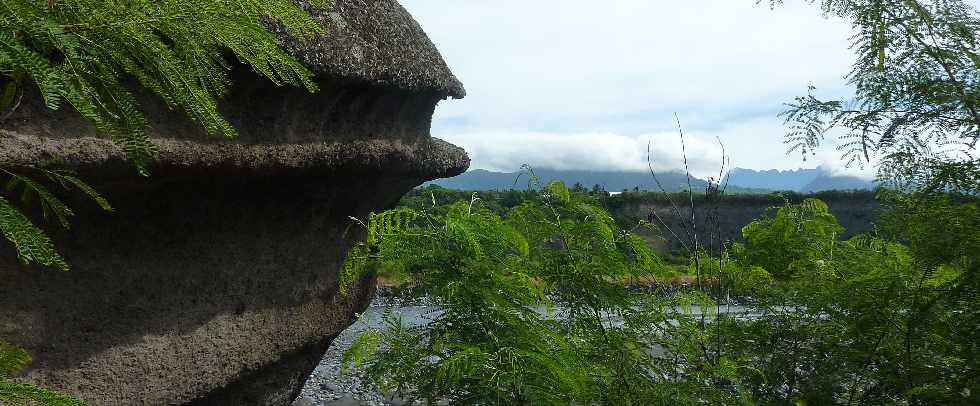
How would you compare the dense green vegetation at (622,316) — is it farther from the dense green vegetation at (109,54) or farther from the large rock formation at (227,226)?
the dense green vegetation at (109,54)

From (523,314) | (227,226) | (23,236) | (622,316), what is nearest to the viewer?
(23,236)

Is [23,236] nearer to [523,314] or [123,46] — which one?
[123,46]

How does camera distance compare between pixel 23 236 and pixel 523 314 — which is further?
pixel 523 314

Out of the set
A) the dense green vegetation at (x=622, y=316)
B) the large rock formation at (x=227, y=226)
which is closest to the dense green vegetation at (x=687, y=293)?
the dense green vegetation at (x=622, y=316)

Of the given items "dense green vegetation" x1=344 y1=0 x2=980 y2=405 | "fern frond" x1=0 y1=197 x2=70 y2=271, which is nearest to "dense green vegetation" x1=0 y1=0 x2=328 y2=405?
"fern frond" x1=0 y1=197 x2=70 y2=271

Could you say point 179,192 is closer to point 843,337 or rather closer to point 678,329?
point 678,329

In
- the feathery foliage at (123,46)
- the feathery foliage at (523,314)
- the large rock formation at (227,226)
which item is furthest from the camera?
the large rock formation at (227,226)

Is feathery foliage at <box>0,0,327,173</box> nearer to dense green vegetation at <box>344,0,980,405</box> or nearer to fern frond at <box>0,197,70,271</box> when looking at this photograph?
fern frond at <box>0,197,70,271</box>

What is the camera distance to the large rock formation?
2.58 metres

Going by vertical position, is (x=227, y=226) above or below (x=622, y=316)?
above

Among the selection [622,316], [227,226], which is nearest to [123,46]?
[227,226]

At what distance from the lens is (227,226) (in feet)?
10.3

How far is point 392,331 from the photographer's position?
2754mm

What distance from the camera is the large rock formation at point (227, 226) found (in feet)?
8.46
